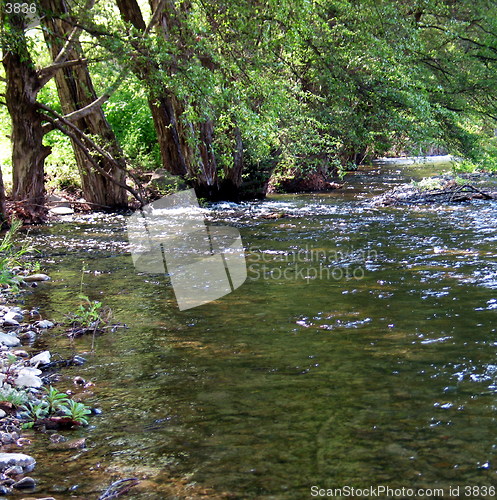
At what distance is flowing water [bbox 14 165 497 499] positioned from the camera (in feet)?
9.94

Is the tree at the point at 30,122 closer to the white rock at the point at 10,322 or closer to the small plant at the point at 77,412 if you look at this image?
the white rock at the point at 10,322

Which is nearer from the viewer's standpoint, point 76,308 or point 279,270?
point 76,308

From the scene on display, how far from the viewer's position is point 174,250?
1020cm

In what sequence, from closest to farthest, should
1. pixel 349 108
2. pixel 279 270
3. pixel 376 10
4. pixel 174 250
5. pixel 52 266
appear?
pixel 279 270, pixel 52 266, pixel 174 250, pixel 376 10, pixel 349 108

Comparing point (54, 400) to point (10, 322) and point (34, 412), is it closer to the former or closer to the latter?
point (34, 412)

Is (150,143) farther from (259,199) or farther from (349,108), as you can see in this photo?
(349,108)

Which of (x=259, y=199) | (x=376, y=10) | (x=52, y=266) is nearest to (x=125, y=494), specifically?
(x=52, y=266)

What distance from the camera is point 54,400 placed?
3.78 meters

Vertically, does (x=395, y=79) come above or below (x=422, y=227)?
above

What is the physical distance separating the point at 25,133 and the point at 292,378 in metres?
10.2

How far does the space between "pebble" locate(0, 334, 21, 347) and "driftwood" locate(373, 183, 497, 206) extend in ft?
39.4

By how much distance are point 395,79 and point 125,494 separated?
1197cm

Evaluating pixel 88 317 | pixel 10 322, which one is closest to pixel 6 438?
pixel 88 317

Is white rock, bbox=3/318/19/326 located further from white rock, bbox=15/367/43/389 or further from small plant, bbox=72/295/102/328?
white rock, bbox=15/367/43/389
